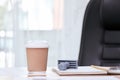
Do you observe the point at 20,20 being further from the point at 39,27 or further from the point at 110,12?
the point at 110,12

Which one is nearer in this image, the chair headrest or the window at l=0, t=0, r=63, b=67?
the chair headrest

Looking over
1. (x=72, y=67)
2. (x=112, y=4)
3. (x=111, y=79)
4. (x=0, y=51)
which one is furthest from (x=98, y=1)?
(x=0, y=51)

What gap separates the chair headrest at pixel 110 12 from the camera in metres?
1.51

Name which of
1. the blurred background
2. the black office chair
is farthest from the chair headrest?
the blurred background

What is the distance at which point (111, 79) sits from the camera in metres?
0.86

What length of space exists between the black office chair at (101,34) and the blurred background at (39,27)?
25.4 inches

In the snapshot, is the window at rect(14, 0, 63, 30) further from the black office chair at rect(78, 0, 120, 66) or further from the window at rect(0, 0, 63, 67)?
the black office chair at rect(78, 0, 120, 66)

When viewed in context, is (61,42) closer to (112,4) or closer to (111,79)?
(112,4)

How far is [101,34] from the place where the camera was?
1.54 m

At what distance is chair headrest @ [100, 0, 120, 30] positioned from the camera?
1510 mm

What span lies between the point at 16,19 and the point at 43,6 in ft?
0.85

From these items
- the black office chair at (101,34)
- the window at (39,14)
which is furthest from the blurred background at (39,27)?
the black office chair at (101,34)

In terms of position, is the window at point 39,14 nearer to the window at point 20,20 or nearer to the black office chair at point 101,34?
the window at point 20,20

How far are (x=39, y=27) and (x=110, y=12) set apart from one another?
31.8 inches
